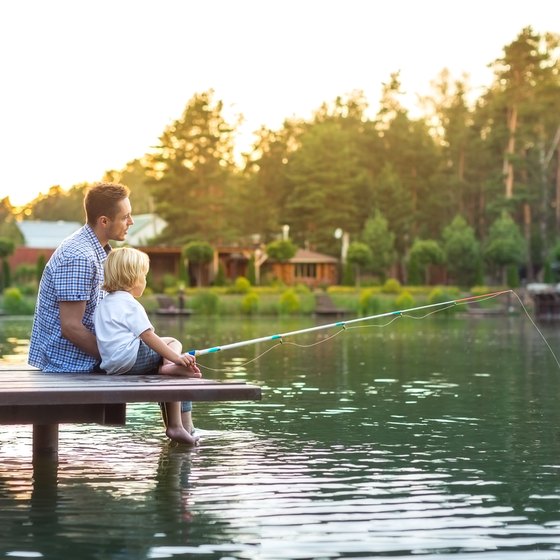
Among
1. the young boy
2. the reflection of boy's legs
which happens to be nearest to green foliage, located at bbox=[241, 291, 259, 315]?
the reflection of boy's legs

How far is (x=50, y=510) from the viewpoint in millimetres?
7074

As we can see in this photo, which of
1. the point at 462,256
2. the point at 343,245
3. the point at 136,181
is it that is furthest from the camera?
the point at 136,181

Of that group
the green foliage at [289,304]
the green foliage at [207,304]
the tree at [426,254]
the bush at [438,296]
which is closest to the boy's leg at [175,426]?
the green foliage at [289,304]

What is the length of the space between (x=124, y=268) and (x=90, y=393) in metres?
1.28

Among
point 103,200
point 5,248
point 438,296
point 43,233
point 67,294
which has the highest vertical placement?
point 43,233

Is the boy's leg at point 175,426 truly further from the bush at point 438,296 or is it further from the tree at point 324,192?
the tree at point 324,192

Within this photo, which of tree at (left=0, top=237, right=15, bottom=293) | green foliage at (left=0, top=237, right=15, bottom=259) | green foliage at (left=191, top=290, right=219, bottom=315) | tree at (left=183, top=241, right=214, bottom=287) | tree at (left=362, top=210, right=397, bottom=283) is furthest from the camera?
tree at (left=362, top=210, right=397, bottom=283)

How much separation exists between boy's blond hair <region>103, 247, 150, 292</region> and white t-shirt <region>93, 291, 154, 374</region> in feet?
0.27

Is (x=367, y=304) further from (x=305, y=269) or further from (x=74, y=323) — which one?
(x=74, y=323)

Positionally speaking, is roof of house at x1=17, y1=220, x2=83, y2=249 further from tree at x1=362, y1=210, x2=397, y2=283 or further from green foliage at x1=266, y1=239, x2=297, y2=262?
tree at x1=362, y1=210, x2=397, y2=283

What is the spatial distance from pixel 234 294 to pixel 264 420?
56.6m

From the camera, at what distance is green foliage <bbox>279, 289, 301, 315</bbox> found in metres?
59.1

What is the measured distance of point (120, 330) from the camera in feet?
27.2

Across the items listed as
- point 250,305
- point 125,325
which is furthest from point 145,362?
point 250,305
